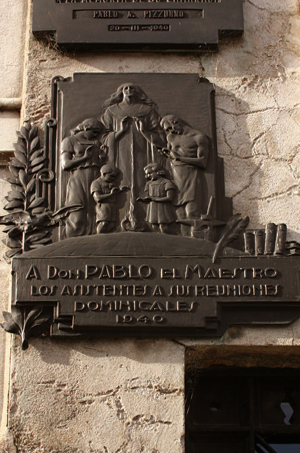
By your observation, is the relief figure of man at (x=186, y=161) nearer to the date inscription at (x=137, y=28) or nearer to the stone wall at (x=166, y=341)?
the stone wall at (x=166, y=341)

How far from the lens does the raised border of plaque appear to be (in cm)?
362

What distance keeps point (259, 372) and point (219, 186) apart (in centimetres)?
118

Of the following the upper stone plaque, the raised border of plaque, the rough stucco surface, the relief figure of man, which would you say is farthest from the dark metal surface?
the upper stone plaque

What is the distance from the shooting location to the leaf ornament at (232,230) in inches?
148

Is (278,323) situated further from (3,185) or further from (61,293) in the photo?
(3,185)

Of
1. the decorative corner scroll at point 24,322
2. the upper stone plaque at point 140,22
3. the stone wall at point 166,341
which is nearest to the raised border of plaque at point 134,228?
the decorative corner scroll at point 24,322

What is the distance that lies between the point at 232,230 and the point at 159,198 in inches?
18.7

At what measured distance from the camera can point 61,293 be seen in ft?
11.9

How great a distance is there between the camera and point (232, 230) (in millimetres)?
3857

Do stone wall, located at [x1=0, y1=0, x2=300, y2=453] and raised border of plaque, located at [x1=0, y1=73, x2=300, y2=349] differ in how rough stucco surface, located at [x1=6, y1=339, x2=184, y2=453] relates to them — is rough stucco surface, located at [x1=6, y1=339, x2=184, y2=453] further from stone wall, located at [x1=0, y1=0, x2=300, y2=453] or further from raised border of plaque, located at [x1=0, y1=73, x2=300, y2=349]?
raised border of plaque, located at [x1=0, y1=73, x2=300, y2=349]

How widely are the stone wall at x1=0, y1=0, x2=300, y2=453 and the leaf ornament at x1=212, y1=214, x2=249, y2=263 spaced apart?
11cm

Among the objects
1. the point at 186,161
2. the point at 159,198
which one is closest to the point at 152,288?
the point at 159,198

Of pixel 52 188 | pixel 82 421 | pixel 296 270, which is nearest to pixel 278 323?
pixel 296 270

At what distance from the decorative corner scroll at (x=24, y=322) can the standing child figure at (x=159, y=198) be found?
33.0 inches
